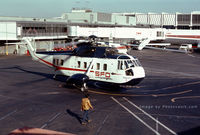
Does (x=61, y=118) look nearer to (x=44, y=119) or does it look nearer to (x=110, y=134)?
(x=44, y=119)

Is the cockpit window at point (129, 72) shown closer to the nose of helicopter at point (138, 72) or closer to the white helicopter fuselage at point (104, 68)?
the white helicopter fuselage at point (104, 68)

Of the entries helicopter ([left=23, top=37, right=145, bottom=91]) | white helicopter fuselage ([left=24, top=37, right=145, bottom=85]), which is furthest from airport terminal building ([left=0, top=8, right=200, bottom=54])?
helicopter ([left=23, top=37, right=145, bottom=91])

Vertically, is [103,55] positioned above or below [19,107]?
above

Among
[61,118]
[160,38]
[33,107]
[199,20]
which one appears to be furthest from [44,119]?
[199,20]

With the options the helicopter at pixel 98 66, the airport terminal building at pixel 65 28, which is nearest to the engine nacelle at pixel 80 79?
the helicopter at pixel 98 66

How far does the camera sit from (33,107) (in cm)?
2036

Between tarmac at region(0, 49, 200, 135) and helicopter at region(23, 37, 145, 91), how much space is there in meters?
1.34

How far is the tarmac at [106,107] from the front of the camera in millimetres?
16109

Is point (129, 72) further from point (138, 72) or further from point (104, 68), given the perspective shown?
point (104, 68)

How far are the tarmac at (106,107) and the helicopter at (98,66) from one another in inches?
52.9

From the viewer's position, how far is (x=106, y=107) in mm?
20516

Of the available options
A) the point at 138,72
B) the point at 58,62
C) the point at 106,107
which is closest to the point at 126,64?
the point at 138,72

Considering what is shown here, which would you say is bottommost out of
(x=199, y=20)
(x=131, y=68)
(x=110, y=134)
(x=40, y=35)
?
(x=110, y=134)

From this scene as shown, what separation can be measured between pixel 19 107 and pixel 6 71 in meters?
17.9
